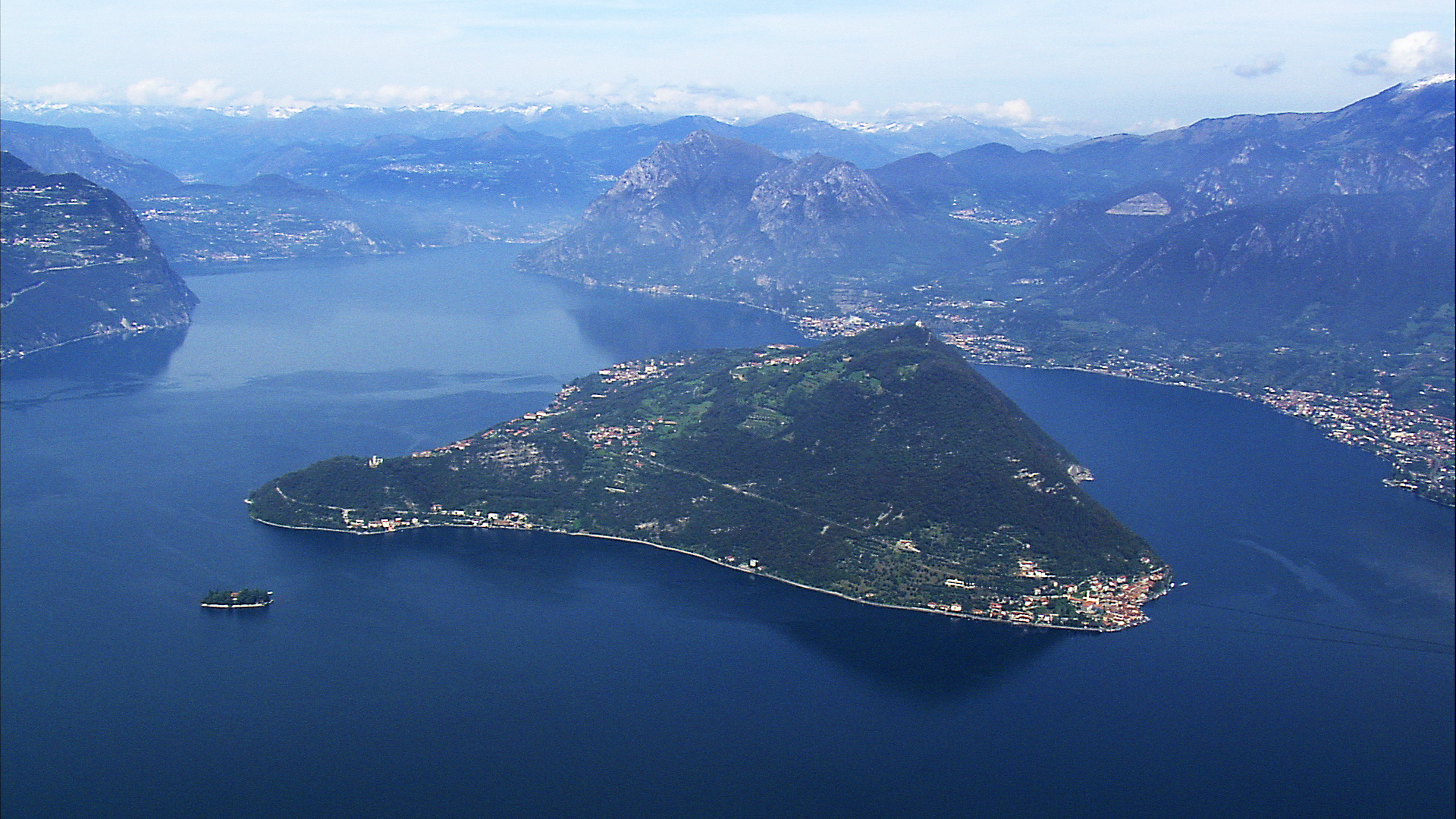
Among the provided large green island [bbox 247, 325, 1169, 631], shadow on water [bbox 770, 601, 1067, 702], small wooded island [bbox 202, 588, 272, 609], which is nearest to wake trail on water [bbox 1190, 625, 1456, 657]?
large green island [bbox 247, 325, 1169, 631]

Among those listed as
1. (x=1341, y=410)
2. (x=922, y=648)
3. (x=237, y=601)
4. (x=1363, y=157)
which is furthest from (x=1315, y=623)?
(x=1363, y=157)

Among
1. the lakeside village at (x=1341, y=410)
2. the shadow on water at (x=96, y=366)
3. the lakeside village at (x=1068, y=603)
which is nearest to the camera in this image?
the lakeside village at (x=1068, y=603)

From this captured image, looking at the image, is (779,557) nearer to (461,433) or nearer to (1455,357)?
(461,433)

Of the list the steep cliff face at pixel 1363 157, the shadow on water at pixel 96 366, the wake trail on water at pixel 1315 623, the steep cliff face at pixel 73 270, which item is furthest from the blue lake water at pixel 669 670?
the steep cliff face at pixel 1363 157

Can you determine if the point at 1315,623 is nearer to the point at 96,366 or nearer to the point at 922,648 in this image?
the point at 922,648

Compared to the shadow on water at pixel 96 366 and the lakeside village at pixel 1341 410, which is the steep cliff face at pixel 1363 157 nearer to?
the lakeside village at pixel 1341 410

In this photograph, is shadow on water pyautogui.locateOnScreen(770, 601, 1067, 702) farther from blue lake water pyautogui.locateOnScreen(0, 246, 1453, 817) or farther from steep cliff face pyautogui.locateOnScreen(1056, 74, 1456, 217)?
steep cliff face pyautogui.locateOnScreen(1056, 74, 1456, 217)
